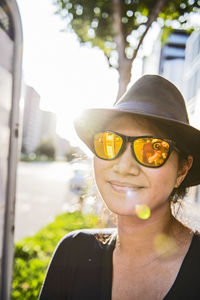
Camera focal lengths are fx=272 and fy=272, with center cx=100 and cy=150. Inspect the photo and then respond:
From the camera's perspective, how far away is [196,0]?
4.24 meters

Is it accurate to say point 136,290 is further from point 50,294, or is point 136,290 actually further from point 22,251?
point 22,251

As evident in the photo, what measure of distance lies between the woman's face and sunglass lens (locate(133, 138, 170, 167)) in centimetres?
3

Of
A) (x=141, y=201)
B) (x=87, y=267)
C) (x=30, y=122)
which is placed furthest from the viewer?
(x=30, y=122)

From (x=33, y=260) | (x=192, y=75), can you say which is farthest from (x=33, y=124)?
(x=192, y=75)

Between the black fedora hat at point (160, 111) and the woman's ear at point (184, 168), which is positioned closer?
the black fedora hat at point (160, 111)

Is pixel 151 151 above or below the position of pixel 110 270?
above

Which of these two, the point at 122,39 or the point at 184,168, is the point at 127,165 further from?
the point at 122,39

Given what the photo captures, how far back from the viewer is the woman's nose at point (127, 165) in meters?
1.34

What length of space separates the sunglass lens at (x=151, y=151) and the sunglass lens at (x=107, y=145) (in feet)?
0.31

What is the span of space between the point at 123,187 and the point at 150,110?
0.40 metres

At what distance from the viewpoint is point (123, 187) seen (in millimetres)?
1346

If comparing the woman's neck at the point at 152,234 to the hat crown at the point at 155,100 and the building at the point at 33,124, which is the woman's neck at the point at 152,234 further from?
the building at the point at 33,124

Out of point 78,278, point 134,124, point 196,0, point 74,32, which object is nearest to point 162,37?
point 196,0

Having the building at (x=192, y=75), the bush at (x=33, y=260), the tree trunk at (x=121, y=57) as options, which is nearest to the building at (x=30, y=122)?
the bush at (x=33, y=260)
